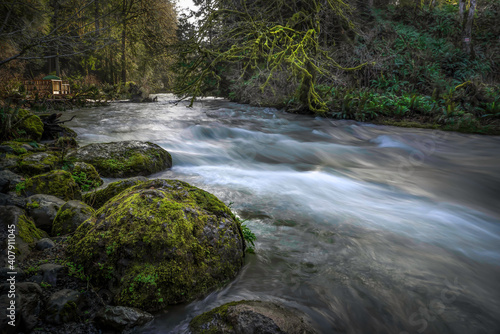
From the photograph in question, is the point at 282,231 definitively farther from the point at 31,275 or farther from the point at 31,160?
the point at 31,160

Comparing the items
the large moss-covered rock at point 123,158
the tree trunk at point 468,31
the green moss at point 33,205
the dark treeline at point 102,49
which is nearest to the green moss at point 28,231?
the green moss at point 33,205

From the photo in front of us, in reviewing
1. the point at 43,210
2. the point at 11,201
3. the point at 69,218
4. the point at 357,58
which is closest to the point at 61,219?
the point at 69,218

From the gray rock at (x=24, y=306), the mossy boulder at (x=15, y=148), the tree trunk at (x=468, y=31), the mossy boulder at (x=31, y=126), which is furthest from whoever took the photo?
the tree trunk at (x=468, y=31)

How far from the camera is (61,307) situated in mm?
1786

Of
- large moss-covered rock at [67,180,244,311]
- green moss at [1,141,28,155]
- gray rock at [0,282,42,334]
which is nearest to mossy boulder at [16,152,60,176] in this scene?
green moss at [1,141,28,155]

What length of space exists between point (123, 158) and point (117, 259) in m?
3.39

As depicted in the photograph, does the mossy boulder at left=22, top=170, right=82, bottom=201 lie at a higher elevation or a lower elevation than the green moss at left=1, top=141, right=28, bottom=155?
lower

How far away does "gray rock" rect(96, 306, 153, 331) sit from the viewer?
181 cm

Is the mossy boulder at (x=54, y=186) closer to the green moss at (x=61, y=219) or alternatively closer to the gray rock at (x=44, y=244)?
the green moss at (x=61, y=219)

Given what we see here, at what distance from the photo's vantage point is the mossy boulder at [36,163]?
163 inches

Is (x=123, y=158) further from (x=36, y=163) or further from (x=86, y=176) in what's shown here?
(x=36, y=163)

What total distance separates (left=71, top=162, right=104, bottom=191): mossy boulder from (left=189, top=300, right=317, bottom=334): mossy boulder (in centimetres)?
316

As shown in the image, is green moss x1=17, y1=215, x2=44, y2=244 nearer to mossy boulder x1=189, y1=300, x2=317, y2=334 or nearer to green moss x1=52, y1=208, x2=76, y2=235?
green moss x1=52, y1=208, x2=76, y2=235

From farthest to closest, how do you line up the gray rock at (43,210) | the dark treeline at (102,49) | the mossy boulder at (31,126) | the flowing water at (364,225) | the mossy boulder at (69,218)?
the dark treeline at (102,49) → the mossy boulder at (31,126) → the gray rock at (43,210) → the mossy boulder at (69,218) → the flowing water at (364,225)
